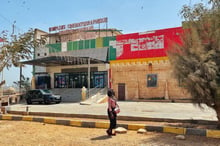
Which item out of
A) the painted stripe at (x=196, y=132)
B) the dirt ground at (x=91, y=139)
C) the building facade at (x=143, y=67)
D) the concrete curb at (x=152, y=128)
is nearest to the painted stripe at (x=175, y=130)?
the concrete curb at (x=152, y=128)

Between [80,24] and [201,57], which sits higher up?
[80,24]

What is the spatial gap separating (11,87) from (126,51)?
48.8 ft

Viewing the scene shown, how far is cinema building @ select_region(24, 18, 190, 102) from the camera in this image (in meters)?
23.4

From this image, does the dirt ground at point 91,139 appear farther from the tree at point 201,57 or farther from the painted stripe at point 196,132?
the tree at point 201,57

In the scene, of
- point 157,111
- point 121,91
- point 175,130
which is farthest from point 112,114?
point 121,91

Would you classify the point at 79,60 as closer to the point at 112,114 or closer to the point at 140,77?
the point at 140,77

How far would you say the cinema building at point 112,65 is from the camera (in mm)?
23359

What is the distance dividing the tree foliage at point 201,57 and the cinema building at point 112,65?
13701 mm

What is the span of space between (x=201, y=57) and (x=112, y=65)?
19.8 meters

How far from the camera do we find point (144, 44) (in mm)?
24656

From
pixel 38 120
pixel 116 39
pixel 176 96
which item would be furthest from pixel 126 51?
pixel 38 120

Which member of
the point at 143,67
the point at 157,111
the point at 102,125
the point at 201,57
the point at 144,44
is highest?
the point at 144,44

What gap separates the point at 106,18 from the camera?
1238 inches

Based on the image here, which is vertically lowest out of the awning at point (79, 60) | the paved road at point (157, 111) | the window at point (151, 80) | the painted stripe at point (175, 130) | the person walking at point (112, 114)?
the paved road at point (157, 111)
